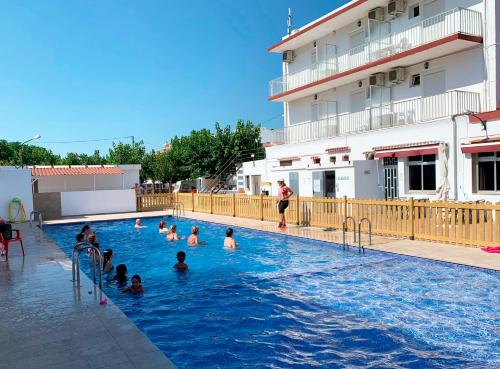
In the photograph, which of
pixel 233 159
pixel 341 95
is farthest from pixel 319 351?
pixel 233 159

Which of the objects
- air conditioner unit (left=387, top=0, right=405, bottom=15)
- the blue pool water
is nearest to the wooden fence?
the blue pool water

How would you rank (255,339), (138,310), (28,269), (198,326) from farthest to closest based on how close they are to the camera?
(28,269) < (138,310) < (198,326) < (255,339)

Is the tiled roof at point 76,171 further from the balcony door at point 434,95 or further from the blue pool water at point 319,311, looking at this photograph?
the balcony door at point 434,95

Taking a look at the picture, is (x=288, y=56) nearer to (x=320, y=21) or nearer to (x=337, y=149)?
(x=320, y=21)

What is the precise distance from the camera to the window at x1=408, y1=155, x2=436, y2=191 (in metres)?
18.6

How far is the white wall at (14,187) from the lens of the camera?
21.7 metres

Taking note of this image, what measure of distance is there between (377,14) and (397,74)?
12.0ft

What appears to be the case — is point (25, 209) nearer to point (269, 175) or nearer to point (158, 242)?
point (158, 242)

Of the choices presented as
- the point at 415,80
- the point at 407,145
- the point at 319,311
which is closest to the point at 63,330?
the point at 319,311

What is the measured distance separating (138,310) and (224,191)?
103 feet

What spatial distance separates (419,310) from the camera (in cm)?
718

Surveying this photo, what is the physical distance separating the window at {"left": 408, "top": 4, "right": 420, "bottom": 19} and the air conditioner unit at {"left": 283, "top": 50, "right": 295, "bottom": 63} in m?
10.4

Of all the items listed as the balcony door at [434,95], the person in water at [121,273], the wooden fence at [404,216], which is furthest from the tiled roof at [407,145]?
the person in water at [121,273]

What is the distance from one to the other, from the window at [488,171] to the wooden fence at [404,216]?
509cm
